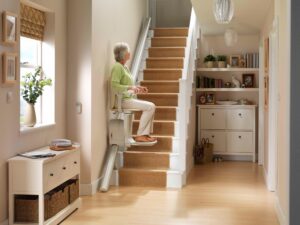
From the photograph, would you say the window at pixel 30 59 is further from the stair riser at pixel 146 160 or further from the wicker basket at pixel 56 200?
the stair riser at pixel 146 160

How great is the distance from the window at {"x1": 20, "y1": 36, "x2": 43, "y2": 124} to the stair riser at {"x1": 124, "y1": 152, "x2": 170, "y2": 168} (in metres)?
1.73

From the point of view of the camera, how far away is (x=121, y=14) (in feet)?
25.0

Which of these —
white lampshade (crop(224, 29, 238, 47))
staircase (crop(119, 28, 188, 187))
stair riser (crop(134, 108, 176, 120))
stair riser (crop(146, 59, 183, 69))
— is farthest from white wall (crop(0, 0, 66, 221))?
white lampshade (crop(224, 29, 238, 47))

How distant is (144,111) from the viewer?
6.81 m

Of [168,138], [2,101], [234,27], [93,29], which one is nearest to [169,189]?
[168,138]

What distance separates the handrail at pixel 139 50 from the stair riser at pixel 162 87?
246mm

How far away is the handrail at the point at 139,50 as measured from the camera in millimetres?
8188

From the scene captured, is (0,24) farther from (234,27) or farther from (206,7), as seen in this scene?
(234,27)

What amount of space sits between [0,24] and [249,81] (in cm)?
578

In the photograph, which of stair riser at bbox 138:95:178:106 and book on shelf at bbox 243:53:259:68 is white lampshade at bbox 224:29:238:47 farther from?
stair riser at bbox 138:95:178:106

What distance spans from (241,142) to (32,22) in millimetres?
4983

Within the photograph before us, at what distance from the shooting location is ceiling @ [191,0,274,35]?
6.44 m

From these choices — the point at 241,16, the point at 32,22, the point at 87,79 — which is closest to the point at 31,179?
the point at 32,22

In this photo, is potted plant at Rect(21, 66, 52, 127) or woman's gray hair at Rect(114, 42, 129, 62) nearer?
potted plant at Rect(21, 66, 52, 127)
